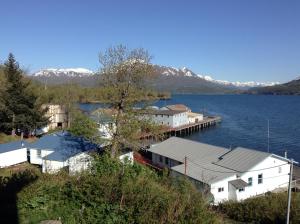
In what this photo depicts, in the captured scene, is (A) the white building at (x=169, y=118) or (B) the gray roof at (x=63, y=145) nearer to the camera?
(B) the gray roof at (x=63, y=145)

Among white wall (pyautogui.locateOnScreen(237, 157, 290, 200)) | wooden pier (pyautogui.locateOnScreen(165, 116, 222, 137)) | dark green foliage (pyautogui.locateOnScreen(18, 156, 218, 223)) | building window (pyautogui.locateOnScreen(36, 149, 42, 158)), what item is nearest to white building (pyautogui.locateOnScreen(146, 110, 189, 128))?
wooden pier (pyautogui.locateOnScreen(165, 116, 222, 137))

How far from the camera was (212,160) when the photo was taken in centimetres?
2842

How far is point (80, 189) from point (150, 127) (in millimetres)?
16559

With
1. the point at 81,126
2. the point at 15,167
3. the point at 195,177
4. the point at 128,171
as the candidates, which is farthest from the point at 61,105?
the point at 128,171

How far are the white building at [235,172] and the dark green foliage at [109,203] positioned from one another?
15153mm

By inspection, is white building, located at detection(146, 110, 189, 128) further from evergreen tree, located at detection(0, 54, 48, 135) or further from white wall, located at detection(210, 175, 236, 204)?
white wall, located at detection(210, 175, 236, 204)

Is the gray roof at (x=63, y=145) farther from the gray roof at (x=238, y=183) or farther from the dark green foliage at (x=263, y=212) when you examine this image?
the dark green foliage at (x=263, y=212)

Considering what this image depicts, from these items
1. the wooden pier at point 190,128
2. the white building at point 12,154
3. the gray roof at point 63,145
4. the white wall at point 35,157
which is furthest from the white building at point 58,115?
the gray roof at point 63,145

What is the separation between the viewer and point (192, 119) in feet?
266

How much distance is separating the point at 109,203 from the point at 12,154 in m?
25.5

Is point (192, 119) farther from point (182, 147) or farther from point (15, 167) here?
point (15, 167)

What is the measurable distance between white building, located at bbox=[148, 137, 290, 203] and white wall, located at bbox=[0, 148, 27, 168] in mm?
14136

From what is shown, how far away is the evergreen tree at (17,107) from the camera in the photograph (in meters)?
39.5

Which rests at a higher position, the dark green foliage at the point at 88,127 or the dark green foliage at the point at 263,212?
the dark green foliage at the point at 88,127
